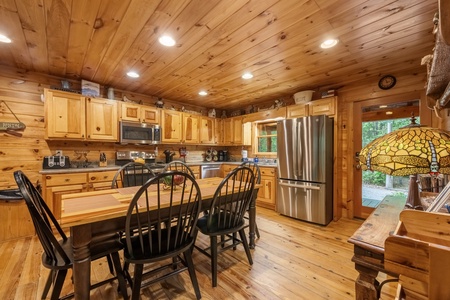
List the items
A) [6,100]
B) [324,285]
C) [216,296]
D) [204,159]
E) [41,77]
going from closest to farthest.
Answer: [216,296]
[324,285]
[6,100]
[41,77]
[204,159]

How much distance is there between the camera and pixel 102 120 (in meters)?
3.23

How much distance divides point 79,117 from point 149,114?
110 cm

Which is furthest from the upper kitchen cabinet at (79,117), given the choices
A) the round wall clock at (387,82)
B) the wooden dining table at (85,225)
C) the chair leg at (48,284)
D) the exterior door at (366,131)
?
the round wall clock at (387,82)

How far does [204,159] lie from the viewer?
5012mm

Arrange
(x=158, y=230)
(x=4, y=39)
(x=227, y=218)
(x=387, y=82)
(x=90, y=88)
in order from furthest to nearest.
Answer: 1. (x=90, y=88)
2. (x=387, y=82)
3. (x=4, y=39)
4. (x=227, y=218)
5. (x=158, y=230)

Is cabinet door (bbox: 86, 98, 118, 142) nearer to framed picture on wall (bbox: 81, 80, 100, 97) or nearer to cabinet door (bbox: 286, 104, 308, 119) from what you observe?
framed picture on wall (bbox: 81, 80, 100, 97)

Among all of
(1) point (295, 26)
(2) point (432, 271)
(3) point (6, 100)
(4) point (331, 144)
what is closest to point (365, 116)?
(4) point (331, 144)

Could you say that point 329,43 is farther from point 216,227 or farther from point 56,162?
point 56,162

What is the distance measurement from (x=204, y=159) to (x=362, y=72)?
359cm

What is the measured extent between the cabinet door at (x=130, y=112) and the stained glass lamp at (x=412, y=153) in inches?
140

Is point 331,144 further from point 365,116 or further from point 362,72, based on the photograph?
point 362,72

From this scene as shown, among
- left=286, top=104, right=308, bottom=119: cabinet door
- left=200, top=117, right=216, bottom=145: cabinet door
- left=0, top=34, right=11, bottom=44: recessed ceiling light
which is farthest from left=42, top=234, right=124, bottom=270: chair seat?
left=286, top=104, right=308, bottom=119: cabinet door

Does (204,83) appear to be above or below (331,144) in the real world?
above

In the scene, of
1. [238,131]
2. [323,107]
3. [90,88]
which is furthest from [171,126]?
[323,107]
